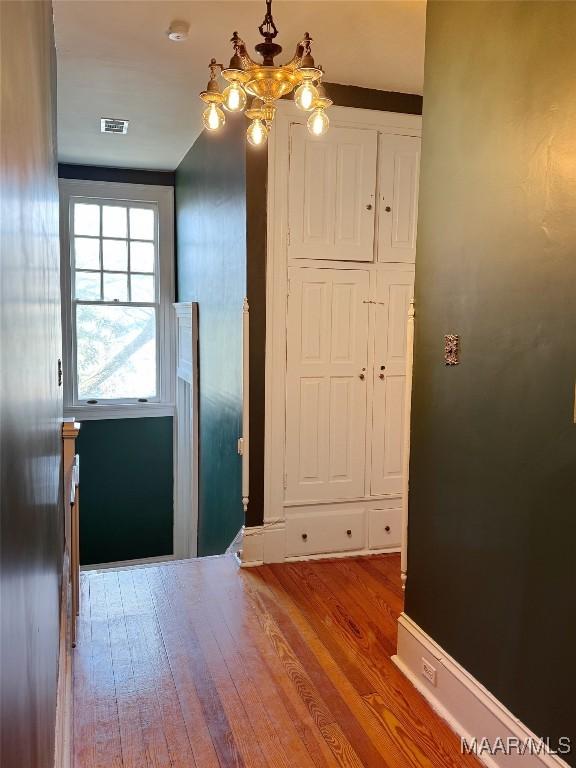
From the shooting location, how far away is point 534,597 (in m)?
1.85

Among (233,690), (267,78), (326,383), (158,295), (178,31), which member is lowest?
(233,690)

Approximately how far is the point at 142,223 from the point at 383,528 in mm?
3825

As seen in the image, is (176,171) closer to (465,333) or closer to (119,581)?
Answer: (119,581)

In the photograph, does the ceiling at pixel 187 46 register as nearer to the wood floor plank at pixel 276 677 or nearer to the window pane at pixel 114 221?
the window pane at pixel 114 221

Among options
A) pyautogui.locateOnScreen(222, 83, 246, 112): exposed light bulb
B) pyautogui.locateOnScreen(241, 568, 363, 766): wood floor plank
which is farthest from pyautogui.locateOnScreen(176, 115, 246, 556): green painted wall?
pyautogui.locateOnScreen(222, 83, 246, 112): exposed light bulb

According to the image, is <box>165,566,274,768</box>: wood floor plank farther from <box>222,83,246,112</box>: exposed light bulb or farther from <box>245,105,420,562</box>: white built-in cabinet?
<box>222,83,246,112</box>: exposed light bulb

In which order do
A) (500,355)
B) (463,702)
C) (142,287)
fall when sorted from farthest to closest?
(142,287) → (463,702) → (500,355)

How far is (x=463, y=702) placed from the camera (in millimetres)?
2191

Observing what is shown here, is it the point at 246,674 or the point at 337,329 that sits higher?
the point at 337,329

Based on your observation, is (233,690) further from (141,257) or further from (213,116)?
(141,257)

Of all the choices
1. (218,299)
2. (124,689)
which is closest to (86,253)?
(218,299)

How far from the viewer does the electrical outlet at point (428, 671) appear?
2375mm

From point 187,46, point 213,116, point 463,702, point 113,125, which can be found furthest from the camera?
point 113,125

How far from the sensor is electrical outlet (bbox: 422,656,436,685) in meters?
2.38
